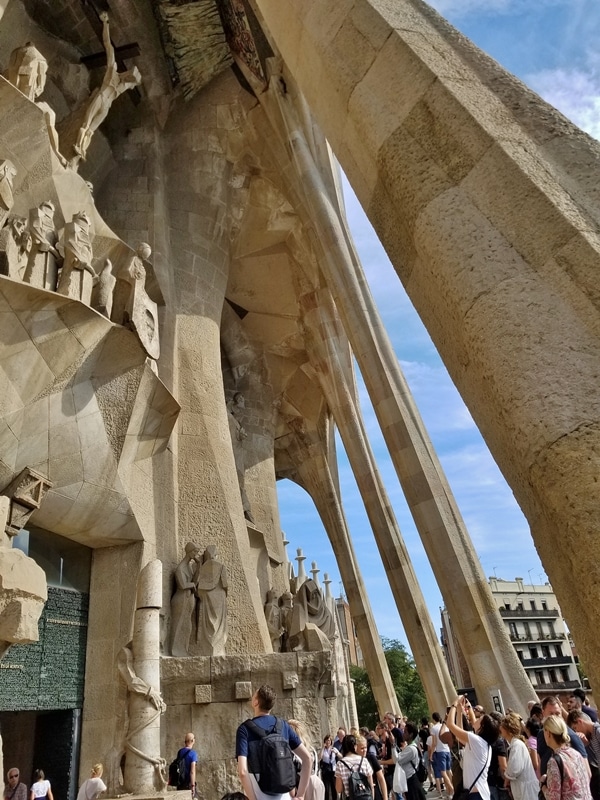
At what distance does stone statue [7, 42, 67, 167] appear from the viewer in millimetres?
7219

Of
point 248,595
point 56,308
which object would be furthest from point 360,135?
point 248,595

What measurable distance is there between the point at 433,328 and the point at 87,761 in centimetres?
700

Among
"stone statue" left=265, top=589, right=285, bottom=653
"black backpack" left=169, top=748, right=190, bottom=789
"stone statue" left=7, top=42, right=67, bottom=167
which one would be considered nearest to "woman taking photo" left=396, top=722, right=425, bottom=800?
"black backpack" left=169, top=748, right=190, bottom=789

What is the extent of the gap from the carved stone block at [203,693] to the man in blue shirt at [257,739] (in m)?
5.26

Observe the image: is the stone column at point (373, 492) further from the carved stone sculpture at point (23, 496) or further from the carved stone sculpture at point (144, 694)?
the carved stone sculpture at point (23, 496)

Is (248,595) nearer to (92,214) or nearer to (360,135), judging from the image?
(92,214)

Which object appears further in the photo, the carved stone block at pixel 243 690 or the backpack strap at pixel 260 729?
the carved stone block at pixel 243 690

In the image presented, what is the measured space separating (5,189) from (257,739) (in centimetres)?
623

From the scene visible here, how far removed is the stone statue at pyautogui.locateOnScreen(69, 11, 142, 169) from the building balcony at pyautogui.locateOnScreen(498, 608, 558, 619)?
121ft

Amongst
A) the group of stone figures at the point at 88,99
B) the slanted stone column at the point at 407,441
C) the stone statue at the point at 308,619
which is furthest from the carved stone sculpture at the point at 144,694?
the group of stone figures at the point at 88,99

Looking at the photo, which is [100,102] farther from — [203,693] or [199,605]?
[203,693]

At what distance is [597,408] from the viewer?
53.7 inches

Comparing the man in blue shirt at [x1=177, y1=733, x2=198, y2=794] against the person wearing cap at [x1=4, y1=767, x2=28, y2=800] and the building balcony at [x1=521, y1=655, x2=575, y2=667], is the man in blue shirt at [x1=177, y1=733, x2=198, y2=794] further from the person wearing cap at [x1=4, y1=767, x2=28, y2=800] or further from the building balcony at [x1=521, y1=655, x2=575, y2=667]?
the building balcony at [x1=521, y1=655, x2=575, y2=667]

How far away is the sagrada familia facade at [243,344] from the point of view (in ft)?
5.52
